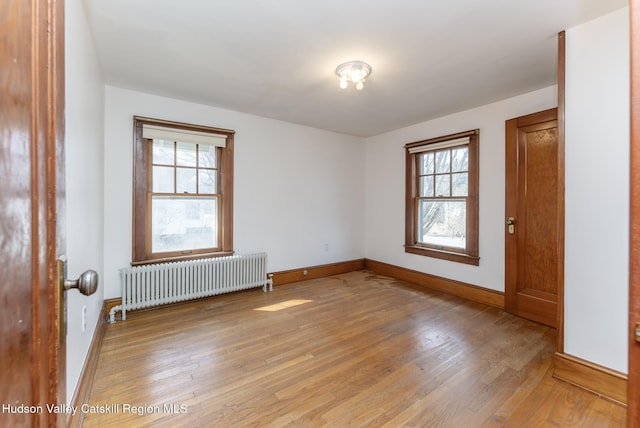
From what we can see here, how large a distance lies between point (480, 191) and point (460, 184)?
32cm

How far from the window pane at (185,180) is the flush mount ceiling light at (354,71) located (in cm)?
215

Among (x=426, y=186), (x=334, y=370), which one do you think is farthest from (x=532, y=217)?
(x=334, y=370)

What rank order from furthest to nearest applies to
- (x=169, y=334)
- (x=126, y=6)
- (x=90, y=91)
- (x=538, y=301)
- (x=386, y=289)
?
1. (x=386, y=289)
2. (x=538, y=301)
3. (x=169, y=334)
4. (x=90, y=91)
5. (x=126, y=6)

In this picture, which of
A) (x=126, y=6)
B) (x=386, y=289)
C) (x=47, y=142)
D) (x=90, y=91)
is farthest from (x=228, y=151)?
(x=47, y=142)

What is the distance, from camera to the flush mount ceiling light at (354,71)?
2463mm

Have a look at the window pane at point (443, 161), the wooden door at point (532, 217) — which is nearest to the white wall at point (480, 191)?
the wooden door at point (532, 217)

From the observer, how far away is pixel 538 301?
9.41 ft

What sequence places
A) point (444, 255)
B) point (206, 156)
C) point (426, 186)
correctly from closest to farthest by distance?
point (206, 156) < point (444, 255) < point (426, 186)

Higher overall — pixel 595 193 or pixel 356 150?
pixel 356 150

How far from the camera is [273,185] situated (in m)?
4.12

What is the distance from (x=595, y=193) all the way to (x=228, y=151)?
11.9 feet

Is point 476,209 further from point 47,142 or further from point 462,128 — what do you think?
point 47,142

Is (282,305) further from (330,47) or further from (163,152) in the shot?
(330,47)

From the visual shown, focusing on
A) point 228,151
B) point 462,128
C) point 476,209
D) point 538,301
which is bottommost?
point 538,301
